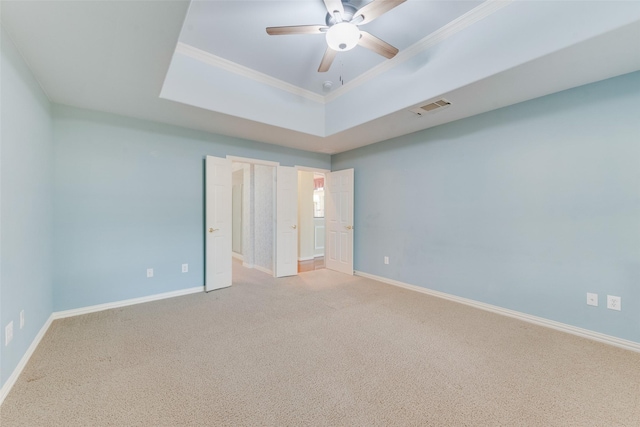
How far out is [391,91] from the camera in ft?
10.8

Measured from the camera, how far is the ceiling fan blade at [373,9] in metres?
1.85

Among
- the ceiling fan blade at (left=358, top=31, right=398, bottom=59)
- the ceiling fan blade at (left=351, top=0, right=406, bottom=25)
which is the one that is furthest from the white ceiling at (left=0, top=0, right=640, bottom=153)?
the ceiling fan blade at (left=351, top=0, right=406, bottom=25)

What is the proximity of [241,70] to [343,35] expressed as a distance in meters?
1.80

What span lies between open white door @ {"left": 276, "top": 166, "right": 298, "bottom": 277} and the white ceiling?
105cm

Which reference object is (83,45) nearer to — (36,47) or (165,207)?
(36,47)

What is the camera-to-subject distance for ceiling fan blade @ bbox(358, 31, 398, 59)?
2.20 meters

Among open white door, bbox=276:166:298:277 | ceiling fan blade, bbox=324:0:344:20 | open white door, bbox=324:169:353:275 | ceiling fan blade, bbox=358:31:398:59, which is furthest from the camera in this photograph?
open white door, bbox=324:169:353:275

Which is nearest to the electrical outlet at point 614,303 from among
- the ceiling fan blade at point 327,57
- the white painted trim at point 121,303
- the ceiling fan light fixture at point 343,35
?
the ceiling fan light fixture at point 343,35

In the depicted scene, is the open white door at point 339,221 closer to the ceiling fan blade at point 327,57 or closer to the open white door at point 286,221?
the open white door at point 286,221

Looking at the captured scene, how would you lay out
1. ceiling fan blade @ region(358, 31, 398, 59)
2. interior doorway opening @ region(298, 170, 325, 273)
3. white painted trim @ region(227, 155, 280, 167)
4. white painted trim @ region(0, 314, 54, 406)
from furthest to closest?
interior doorway opening @ region(298, 170, 325, 273)
white painted trim @ region(227, 155, 280, 167)
ceiling fan blade @ region(358, 31, 398, 59)
white painted trim @ region(0, 314, 54, 406)

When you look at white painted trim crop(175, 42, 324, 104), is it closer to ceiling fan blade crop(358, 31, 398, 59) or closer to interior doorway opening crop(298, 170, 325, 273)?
ceiling fan blade crop(358, 31, 398, 59)

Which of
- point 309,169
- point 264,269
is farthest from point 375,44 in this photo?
point 264,269

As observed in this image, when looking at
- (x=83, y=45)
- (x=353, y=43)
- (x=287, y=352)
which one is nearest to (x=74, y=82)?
(x=83, y=45)

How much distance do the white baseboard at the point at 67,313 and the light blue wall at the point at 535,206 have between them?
11.4 ft
